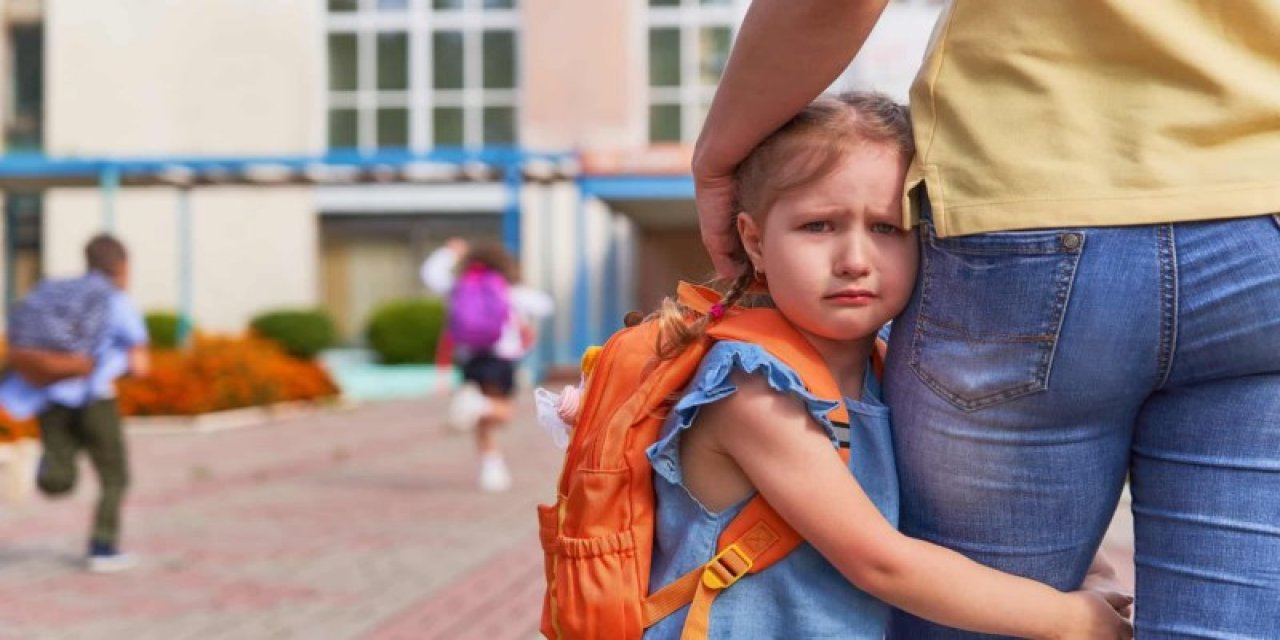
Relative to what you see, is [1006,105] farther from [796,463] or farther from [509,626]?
[509,626]

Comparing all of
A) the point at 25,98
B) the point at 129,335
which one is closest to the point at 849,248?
the point at 129,335

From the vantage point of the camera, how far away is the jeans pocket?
4.94ft

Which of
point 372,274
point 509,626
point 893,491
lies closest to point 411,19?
point 372,274

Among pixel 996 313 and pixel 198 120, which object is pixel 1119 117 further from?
pixel 198 120

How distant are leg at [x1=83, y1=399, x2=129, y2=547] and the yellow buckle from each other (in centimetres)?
580

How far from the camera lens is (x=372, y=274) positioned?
29234 mm

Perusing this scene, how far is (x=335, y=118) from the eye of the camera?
28.5 meters

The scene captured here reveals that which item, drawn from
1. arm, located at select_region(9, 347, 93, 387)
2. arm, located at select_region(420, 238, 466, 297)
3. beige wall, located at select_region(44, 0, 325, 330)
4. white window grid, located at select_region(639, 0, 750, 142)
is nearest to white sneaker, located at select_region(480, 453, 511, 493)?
arm, located at select_region(420, 238, 466, 297)

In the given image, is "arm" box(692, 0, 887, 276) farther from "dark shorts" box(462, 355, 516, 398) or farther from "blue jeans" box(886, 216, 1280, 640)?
"dark shorts" box(462, 355, 516, 398)

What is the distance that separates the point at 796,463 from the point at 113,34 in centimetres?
2855

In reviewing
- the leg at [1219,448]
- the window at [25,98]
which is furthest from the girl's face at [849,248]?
the window at [25,98]

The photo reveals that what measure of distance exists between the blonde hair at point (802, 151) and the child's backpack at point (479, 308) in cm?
787

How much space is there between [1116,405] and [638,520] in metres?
0.57

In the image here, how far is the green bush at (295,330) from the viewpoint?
26.0 meters
